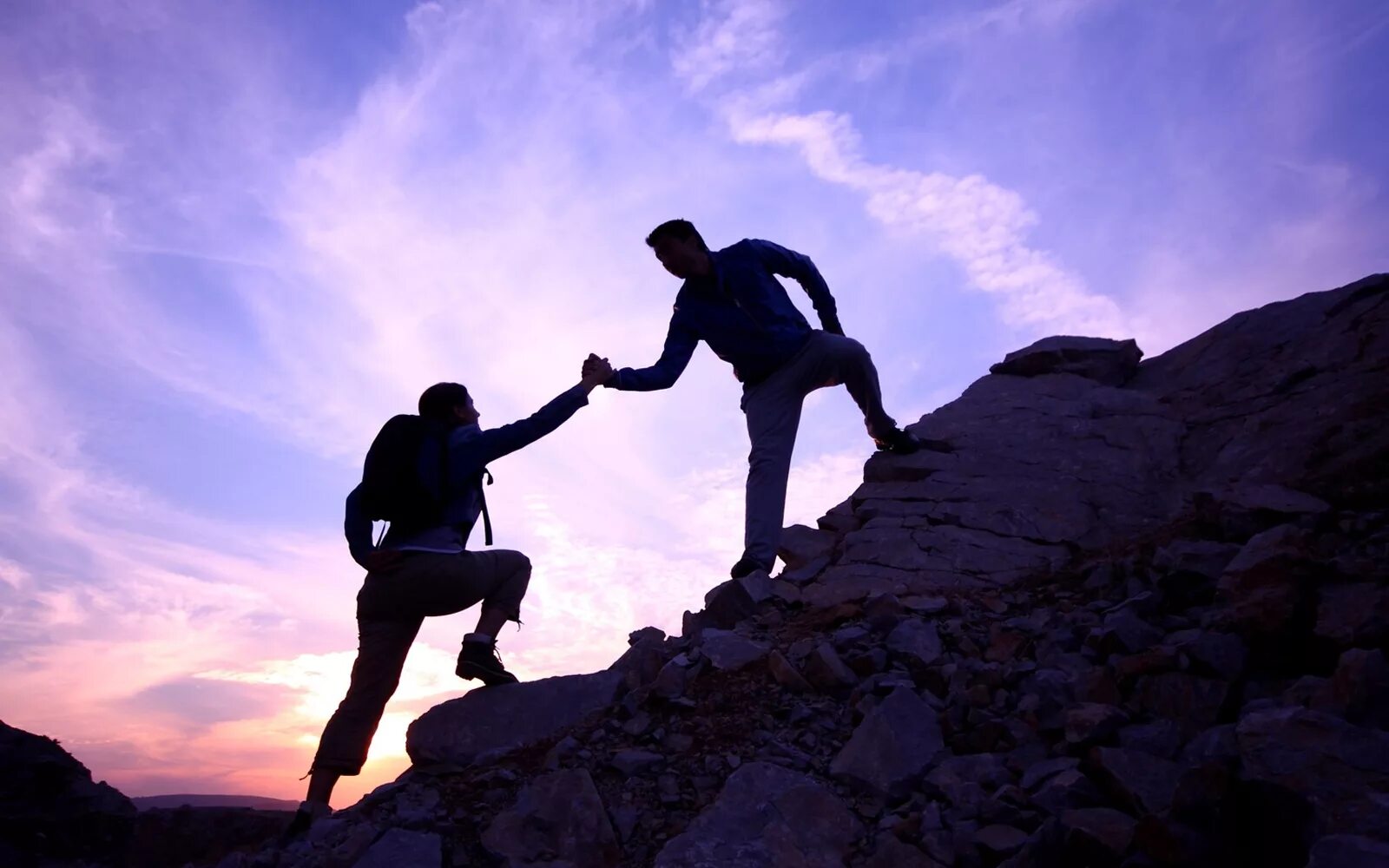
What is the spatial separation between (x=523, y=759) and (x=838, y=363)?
11.4 ft

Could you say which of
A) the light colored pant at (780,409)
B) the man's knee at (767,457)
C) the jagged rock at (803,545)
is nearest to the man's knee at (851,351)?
the light colored pant at (780,409)

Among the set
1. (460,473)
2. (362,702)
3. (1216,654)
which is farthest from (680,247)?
(1216,654)

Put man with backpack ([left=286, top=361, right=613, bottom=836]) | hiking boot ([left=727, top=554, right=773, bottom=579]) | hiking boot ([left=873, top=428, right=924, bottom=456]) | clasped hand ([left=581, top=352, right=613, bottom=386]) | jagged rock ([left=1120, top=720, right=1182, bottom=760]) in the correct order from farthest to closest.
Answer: hiking boot ([left=873, top=428, right=924, bottom=456]) < hiking boot ([left=727, top=554, right=773, bottom=579]) < clasped hand ([left=581, top=352, right=613, bottom=386]) < man with backpack ([left=286, top=361, right=613, bottom=836]) < jagged rock ([left=1120, top=720, right=1182, bottom=760])

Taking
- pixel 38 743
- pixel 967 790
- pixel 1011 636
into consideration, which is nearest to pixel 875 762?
pixel 967 790

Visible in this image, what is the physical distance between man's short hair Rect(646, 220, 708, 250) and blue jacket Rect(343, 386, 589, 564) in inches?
70.1

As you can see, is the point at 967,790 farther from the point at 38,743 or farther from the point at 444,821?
the point at 38,743

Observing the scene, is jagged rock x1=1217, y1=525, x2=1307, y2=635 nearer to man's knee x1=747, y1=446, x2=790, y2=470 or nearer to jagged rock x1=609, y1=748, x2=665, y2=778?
jagged rock x1=609, y1=748, x2=665, y2=778

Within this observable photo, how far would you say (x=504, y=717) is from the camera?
4941 mm

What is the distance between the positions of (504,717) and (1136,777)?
3.05m

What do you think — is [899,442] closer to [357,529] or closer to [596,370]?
[596,370]

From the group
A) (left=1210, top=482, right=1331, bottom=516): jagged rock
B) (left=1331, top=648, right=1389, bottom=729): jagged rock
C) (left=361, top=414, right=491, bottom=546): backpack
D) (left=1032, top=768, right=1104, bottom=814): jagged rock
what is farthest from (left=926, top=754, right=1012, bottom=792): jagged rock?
(left=361, top=414, right=491, bottom=546): backpack

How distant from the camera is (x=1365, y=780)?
8.94 ft

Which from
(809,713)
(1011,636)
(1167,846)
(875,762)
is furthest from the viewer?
(1011,636)

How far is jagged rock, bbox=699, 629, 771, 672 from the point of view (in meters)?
4.83
